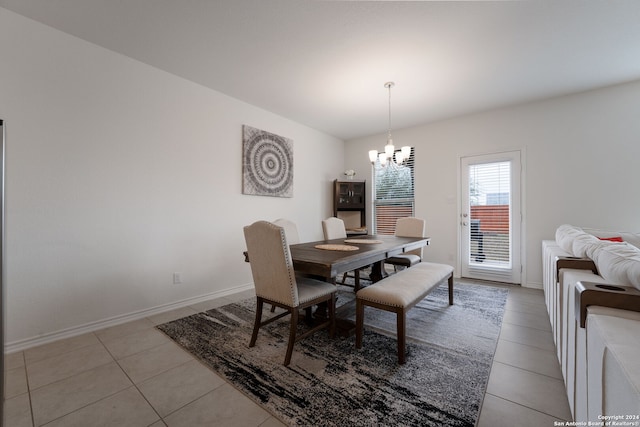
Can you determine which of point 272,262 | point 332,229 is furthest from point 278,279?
point 332,229

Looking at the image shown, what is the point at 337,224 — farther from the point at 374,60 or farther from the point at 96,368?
the point at 96,368

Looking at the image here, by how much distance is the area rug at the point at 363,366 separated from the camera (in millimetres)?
1297

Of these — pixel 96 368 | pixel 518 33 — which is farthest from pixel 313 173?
pixel 96 368

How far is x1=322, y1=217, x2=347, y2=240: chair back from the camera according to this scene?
10.6 feet

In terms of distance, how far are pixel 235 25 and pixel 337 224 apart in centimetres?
244

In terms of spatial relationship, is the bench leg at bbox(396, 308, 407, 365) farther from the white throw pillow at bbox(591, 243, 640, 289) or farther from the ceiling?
the ceiling

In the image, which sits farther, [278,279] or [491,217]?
[491,217]

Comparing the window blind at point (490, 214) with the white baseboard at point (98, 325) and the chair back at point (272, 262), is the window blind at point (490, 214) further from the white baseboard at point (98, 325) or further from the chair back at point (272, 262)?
the white baseboard at point (98, 325)

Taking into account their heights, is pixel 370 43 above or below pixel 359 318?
above

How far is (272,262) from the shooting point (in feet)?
5.80

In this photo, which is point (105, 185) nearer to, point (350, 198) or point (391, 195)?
point (350, 198)

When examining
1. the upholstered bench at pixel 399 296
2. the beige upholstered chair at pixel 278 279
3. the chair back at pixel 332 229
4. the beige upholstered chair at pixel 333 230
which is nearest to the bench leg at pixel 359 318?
the upholstered bench at pixel 399 296

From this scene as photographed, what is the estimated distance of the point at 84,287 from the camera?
87.2 inches

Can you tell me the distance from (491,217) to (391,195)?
5.43ft
